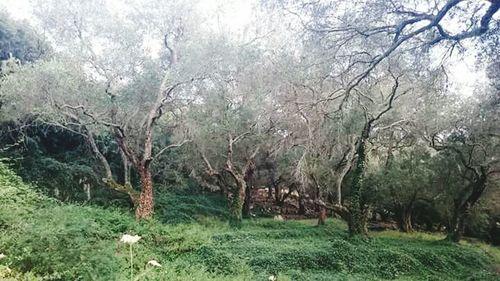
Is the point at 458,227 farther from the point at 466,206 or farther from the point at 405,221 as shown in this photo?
the point at 405,221

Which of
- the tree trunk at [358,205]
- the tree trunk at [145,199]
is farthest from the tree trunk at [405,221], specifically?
the tree trunk at [145,199]

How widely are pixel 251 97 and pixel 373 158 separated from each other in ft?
30.5

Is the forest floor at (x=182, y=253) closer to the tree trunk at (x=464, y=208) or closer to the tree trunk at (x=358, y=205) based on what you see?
the tree trunk at (x=358, y=205)

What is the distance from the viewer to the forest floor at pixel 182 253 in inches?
305

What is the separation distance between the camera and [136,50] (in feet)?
59.7

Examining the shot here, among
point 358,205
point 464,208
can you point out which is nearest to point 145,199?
point 358,205

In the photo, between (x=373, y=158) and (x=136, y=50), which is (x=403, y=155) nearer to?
(x=373, y=158)

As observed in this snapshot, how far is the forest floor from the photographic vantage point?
7734 mm

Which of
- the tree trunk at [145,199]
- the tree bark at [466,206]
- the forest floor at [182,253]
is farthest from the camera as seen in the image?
the tree bark at [466,206]

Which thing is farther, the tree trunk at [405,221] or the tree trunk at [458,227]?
the tree trunk at [405,221]

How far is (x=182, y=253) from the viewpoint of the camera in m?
13.5

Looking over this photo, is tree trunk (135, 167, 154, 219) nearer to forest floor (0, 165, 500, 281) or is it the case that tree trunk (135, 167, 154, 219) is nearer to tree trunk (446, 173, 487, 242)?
forest floor (0, 165, 500, 281)

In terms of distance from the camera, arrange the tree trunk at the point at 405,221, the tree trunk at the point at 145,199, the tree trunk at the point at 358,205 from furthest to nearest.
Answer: the tree trunk at the point at 405,221 → the tree trunk at the point at 145,199 → the tree trunk at the point at 358,205

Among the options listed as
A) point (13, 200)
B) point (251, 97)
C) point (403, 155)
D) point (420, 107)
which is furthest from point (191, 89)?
point (403, 155)
